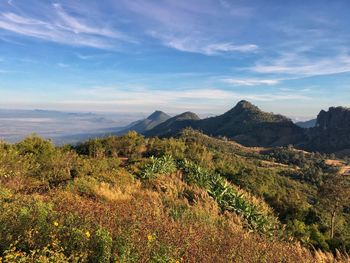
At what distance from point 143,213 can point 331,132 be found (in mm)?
168313

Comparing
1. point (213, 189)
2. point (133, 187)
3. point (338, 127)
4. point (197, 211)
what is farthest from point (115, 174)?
point (338, 127)

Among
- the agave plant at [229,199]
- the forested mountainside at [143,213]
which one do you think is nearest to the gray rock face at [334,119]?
the forested mountainside at [143,213]

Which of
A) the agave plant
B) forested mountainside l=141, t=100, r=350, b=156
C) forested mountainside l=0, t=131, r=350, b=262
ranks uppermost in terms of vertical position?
forested mountainside l=0, t=131, r=350, b=262

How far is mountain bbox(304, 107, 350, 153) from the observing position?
147 metres

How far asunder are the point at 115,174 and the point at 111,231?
725cm

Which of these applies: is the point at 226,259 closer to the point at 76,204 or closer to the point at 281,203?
the point at 76,204

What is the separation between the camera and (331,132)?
6225 inches

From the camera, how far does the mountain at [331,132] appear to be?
483 feet

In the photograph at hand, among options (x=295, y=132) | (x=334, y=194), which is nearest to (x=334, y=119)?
(x=295, y=132)

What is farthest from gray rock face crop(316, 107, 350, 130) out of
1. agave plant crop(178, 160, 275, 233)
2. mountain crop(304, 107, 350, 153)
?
agave plant crop(178, 160, 275, 233)

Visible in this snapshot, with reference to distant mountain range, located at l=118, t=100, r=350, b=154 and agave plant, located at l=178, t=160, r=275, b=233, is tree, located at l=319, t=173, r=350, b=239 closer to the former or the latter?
agave plant, located at l=178, t=160, r=275, b=233

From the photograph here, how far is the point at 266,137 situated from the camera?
573 feet

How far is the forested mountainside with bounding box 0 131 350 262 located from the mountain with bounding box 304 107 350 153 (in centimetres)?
13872

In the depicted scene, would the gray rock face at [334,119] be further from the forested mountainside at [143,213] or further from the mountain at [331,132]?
the forested mountainside at [143,213]
